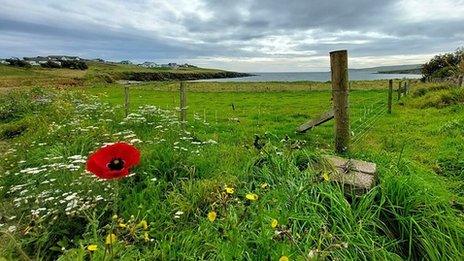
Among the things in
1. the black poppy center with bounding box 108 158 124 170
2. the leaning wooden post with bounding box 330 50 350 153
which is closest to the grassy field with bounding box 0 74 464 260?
the black poppy center with bounding box 108 158 124 170

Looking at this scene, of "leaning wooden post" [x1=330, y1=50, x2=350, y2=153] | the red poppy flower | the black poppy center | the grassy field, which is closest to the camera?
the red poppy flower

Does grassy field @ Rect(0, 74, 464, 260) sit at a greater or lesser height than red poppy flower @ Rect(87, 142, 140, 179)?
lesser

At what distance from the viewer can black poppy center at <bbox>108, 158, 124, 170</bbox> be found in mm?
2543

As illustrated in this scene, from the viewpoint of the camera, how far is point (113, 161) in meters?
2.57

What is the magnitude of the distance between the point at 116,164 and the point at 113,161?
0.04 meters

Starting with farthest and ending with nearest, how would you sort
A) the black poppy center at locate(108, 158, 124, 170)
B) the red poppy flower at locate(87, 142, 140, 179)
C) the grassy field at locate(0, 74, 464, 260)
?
the grassy field at locate(0, 74, 464, 260) < the black poppy center at locate(108, 158, 124, 170) < the red poppy flower at locate(87, 142, 140, 179)

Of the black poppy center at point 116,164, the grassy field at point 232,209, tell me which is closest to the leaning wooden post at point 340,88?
the grassy field at point 232,209

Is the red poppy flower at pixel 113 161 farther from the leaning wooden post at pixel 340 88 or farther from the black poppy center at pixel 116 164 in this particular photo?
the leaning wooden post at pixel 340 88

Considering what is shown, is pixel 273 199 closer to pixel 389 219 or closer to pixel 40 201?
pixel 389 219

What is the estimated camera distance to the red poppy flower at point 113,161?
2.43m

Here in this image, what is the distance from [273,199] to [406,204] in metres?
1.66

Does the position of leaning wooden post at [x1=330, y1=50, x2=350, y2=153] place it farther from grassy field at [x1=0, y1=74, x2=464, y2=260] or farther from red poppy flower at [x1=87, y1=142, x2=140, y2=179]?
red poppy flower at [x1=87, y1=142, x2=140, y2=179]

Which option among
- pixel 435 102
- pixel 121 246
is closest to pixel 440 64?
pixel 435 102

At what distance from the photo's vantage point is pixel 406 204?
4.73m
